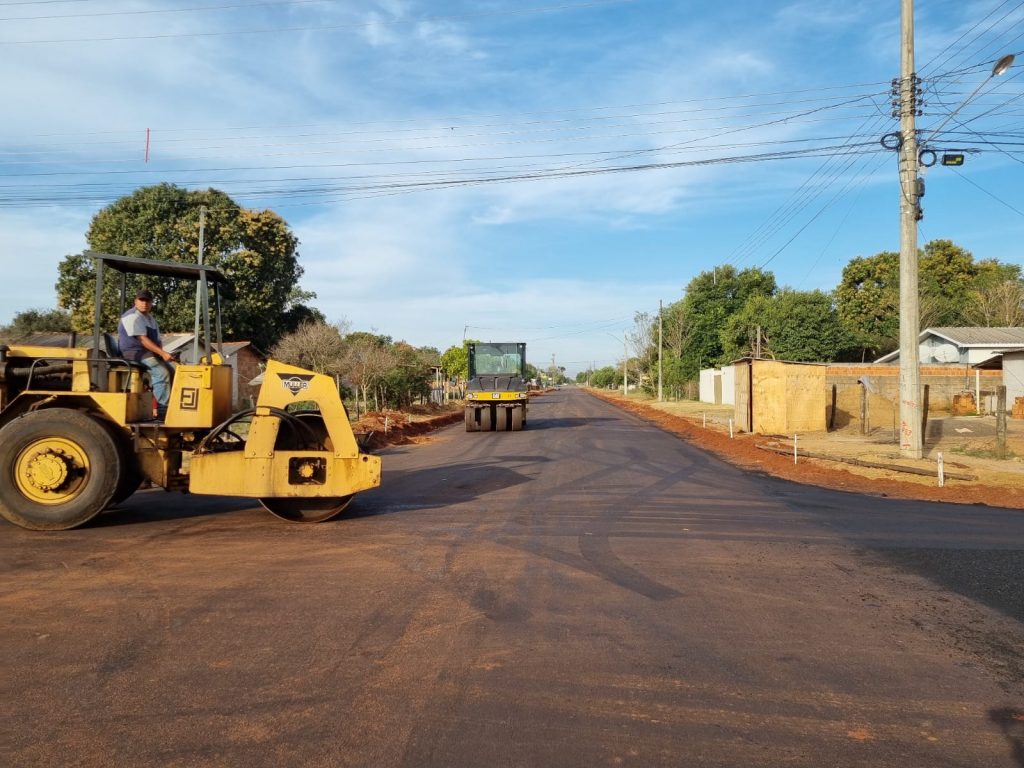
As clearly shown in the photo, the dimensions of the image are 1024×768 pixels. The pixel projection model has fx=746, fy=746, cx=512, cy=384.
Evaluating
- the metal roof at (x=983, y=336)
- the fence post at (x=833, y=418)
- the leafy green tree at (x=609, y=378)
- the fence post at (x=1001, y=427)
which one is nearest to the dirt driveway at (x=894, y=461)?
the fence post at (x=1001, y=427)

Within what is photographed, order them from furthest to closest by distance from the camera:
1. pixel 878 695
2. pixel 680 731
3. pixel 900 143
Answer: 1. pixel 900 143
2. pixel 878 695
3. pixel 680 731

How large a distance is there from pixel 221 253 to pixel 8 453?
31721 millimetres

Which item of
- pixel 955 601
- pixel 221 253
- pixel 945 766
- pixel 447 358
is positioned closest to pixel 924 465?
pixel 955 601

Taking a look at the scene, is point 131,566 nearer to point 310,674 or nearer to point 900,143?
point 310,674

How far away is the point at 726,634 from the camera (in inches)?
200

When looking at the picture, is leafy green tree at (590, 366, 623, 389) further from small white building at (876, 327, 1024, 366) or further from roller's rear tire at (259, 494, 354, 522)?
roller's rear tire at (259, 494, 354, 522)

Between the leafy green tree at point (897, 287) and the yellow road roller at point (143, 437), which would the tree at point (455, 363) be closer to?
the leafy green tree at point (897, 287)

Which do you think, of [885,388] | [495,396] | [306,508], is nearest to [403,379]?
[495,396]

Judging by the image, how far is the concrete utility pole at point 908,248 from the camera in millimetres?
15781

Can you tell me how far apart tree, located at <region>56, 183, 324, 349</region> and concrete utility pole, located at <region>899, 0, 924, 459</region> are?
2872cm

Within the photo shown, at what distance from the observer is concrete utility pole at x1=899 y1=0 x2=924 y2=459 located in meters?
15.8

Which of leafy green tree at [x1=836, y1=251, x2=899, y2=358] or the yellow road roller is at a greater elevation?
leafy green tree at [x1=836, y1=251, x2=899, y2=358]

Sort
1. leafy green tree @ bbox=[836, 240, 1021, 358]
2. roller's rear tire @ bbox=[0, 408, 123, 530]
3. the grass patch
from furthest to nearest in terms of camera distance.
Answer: leafy green tree @ bbox=[836, 240, 1021, 358]
the grass patch
roller's rear tire @ bbox=[0, 408, 123, 530]

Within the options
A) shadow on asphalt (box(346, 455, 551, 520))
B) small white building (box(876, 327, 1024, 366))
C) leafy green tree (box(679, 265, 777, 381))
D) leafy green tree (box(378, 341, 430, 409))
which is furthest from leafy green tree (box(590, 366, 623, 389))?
shadow on asphalt (box(346, 455, 551, 520))
